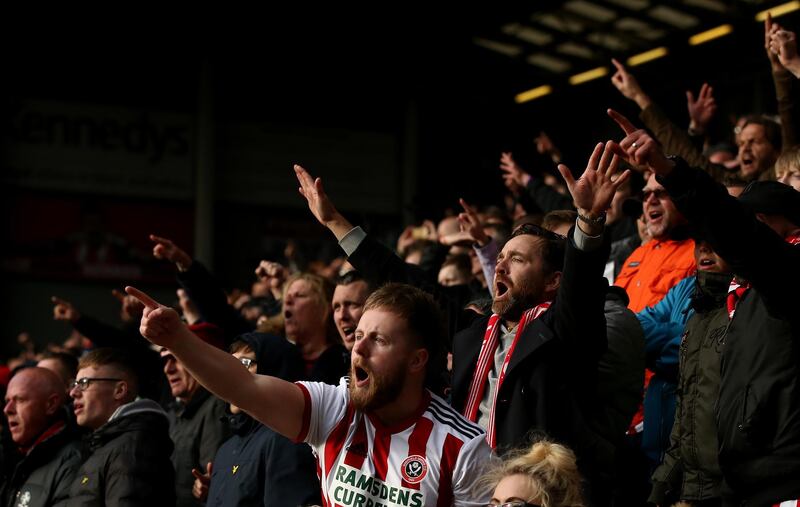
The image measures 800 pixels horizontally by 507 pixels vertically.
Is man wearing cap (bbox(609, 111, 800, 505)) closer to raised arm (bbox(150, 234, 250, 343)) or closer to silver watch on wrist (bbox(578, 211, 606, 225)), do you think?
silver watch on wrist (bbox(578, 211, 606, 225))

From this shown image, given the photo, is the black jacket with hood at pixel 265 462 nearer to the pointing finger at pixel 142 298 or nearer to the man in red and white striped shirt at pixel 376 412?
the man in red and white striped shirt at pixel 376 412

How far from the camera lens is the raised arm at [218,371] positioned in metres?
3.20

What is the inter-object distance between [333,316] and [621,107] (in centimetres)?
1278

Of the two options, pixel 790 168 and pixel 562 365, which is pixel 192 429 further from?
pixel 790 168

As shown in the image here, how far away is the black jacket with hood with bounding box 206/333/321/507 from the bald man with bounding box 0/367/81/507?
1.22 m

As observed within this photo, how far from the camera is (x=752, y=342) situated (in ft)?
11.9

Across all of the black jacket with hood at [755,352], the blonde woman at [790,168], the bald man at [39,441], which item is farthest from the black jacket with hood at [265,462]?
the blonde woman at [790,168]

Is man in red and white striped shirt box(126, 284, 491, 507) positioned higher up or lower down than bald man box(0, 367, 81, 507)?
higher up

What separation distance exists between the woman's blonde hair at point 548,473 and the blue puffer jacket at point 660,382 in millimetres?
1571

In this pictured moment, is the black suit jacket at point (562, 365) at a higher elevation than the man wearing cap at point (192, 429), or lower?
higher

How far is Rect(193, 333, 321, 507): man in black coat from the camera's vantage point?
464cm

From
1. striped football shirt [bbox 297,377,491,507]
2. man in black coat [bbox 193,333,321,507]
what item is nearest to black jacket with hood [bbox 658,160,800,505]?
striped football shirt [bbox 297,377,491,507]

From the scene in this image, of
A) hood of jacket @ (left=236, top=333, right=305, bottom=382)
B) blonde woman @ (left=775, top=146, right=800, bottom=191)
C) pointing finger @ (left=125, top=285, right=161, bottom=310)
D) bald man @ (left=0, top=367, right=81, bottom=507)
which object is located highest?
blonde woman @ (left=775, top=146, right=800, bottom=191)

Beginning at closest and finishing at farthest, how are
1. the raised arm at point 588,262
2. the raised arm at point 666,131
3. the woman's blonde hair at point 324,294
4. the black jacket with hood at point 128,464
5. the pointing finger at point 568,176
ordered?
the raised arm at point 588,262 → the pointing finger at point 568,176 → the black jacket with hood at point 128,464 → the woman's blonde hair at point 324,294 → the raised arm at point 666,131
